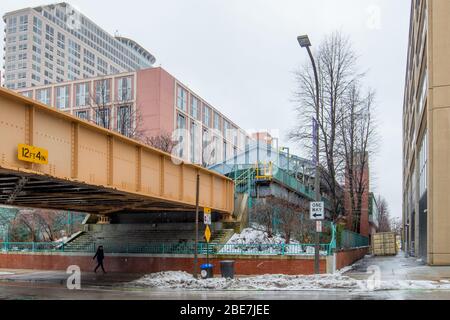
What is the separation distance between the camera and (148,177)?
22703 mm

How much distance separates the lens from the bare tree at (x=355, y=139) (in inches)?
1594

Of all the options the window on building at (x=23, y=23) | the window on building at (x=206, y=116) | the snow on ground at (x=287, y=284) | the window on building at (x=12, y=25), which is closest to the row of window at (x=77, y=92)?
the window on building at (x=206, y=116)

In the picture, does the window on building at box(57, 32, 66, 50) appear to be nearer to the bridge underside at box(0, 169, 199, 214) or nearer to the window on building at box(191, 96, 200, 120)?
the window on building at box(191, 96, 200, 120)

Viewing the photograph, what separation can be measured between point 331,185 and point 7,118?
88.7 ft

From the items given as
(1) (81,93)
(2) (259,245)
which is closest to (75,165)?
(2) (259,245)

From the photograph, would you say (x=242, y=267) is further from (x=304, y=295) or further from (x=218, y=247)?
(x=304, y=295)

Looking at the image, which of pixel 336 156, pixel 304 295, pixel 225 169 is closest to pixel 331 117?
pixel 336 156

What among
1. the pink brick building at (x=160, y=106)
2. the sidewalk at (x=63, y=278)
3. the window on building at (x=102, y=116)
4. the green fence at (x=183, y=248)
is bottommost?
the sidewalk at (x=63, y=278)

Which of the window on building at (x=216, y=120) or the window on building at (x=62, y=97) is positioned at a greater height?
the window on building at (x=62, y=97)

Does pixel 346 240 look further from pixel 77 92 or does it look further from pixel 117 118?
pixel 77 92

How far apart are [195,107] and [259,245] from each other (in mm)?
71636

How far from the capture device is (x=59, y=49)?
15788 cm

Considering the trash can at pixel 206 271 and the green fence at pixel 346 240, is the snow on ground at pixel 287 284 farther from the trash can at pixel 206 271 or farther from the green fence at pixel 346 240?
the green fence at pixel 346 240

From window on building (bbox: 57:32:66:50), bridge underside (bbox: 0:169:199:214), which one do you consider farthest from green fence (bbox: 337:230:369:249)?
window on building (bbox: 57:32:66:50)
